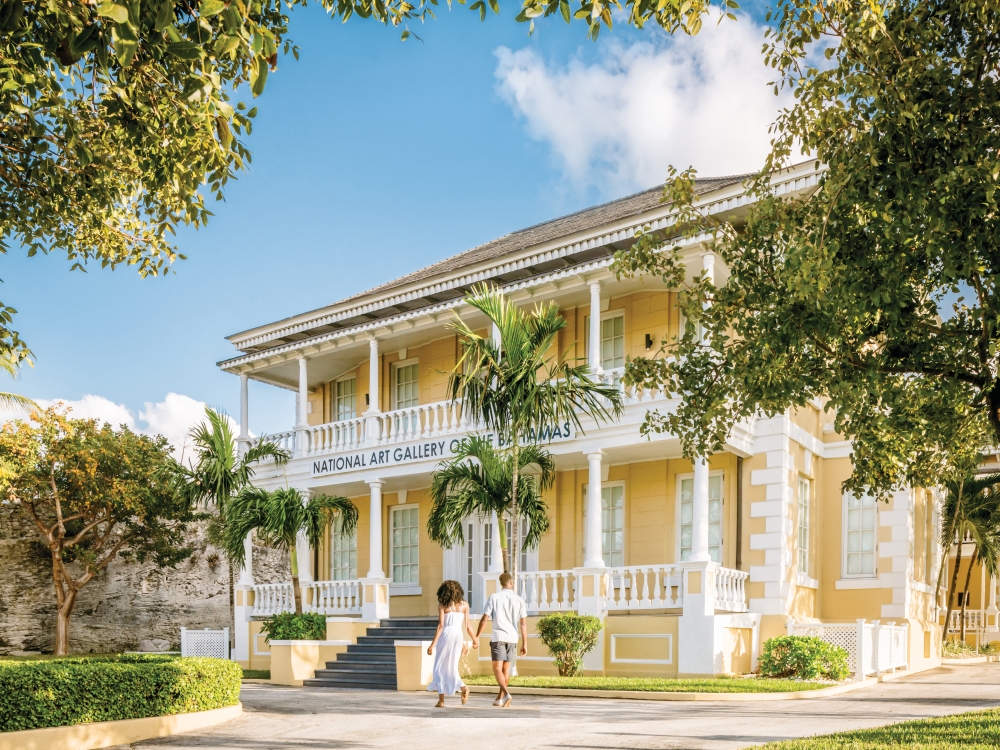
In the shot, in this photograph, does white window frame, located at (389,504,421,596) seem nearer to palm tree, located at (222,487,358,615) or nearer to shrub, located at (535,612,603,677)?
palm tree, located at (222,487,358,615)

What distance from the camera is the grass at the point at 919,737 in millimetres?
8812

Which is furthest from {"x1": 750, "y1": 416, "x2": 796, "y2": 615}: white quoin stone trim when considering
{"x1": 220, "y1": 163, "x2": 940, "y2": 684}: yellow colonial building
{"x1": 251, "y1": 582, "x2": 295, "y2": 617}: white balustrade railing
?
{"x1": 251, "y1": 582, "x2": 295, "y2": 617}: white balustrade railing

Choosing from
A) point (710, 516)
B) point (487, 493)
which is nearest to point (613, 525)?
point (710, 516)

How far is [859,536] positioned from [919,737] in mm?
12486

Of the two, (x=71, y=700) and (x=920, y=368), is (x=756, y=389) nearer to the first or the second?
(x=920, y=368)

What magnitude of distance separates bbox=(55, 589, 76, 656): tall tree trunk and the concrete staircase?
11.4 metres

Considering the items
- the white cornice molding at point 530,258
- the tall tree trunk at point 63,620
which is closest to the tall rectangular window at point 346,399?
the white cornice molding at point 530,258

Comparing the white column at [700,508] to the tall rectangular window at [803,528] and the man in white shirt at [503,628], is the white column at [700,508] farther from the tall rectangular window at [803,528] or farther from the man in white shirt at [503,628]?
the man in white shirt at [503,628]

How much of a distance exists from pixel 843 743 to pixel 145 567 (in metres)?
24.7

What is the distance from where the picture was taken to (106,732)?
10547 mm

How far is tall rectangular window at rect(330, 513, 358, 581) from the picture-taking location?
25922 mm

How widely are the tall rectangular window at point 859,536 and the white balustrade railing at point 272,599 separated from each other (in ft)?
36.4

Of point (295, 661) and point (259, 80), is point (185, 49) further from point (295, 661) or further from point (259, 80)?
point (295, 661)

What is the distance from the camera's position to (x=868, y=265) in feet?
30.5
